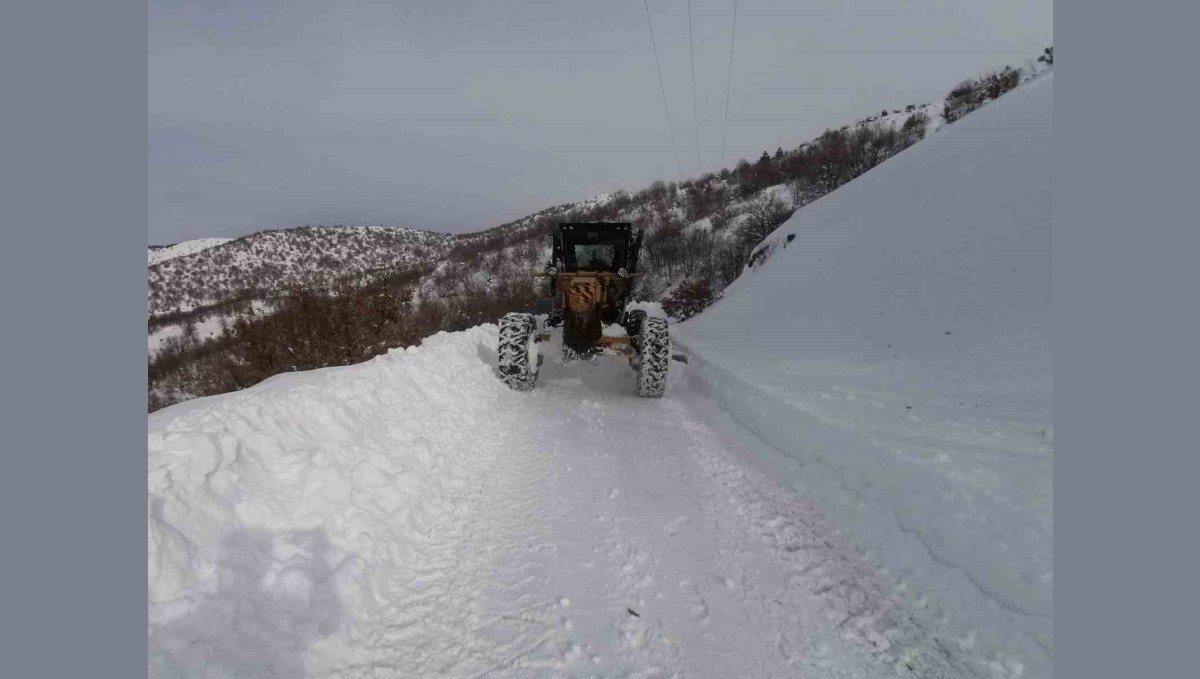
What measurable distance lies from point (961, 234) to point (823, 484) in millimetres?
7498

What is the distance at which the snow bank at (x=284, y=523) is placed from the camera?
80.1 inches

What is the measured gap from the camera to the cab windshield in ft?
26.8

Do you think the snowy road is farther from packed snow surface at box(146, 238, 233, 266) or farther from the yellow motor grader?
packed snow surface at box(146, 238, 233, 266)

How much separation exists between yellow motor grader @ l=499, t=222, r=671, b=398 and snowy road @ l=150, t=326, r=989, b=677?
2.62m

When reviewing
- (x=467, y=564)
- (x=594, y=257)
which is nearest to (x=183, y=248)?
(x=594, y=257)

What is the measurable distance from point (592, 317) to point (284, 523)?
213 inches

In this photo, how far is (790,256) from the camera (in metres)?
15.3

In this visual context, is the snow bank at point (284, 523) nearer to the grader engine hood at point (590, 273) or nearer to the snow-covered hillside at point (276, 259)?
the grader engine hood at point (590, 273)

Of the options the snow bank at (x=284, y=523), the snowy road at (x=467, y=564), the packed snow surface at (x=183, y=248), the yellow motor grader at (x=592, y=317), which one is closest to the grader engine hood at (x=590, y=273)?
the yellow motor grader at (x=592, y=317)

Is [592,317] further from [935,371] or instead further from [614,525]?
[935,371]

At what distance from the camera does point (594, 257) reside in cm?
823

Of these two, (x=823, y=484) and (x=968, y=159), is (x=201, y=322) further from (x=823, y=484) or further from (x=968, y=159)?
(x=968, y=159)

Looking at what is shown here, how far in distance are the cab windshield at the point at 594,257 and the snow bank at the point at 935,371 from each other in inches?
108

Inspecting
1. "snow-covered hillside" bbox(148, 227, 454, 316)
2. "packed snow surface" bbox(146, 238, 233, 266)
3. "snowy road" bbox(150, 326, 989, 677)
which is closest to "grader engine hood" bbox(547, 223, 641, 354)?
"snowy road" bbox(150, 326, 989, 677)
